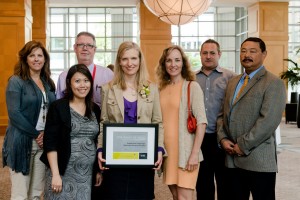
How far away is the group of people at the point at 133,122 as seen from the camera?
3.41 meters

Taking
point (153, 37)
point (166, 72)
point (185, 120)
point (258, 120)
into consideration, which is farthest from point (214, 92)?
point (153, 37)

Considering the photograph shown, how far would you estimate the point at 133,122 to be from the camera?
11.5 feet

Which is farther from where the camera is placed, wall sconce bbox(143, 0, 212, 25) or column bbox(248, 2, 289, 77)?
column bbox(248, 2, 289, 77)

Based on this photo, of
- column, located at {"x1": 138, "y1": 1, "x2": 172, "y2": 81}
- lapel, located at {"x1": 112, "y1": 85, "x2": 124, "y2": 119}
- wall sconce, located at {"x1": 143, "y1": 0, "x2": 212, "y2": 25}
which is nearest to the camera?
lapel, located at {"x1": 112, "y1": 85, "x2": 124, "y2": 119}

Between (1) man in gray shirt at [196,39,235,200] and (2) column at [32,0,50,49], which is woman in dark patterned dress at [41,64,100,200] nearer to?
(1) man in gray shirt at [196,39,235,200]

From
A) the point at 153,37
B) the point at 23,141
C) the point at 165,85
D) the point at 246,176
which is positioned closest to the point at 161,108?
the point at 165,85

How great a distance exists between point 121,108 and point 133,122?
0.14 meters

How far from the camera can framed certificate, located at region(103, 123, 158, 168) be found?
10.9 feet

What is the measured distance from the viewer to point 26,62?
391 cm

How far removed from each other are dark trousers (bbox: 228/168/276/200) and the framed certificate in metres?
0.79

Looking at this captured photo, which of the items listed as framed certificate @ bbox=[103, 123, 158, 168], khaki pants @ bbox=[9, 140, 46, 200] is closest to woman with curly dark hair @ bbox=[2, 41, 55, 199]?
khaki pants @ bbox=[9, 140, 46, 200]

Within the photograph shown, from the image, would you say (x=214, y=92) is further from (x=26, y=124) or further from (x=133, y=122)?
(x=26, y=124)

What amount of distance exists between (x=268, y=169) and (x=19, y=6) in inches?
423

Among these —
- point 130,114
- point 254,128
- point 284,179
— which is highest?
point 130,114
